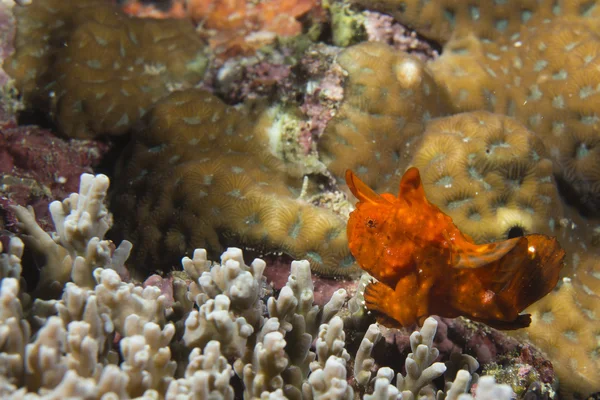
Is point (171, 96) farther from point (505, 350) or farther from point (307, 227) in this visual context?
point (505, 350)

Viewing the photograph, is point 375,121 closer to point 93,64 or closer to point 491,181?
point 491,181

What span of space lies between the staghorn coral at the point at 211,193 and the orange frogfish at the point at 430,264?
72cm

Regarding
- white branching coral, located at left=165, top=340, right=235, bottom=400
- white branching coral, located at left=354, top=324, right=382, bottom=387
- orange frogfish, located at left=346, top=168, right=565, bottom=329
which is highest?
orange frogfish, located at left=346, top=168, right=565, bottom=329

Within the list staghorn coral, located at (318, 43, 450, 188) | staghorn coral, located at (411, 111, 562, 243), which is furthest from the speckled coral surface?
staghorn coral, located at (318, 43, 450, 188)

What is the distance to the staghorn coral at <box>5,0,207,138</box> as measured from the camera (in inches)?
152

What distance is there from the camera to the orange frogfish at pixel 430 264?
7.50 ft

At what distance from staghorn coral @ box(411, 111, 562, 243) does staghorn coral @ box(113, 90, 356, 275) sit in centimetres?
90

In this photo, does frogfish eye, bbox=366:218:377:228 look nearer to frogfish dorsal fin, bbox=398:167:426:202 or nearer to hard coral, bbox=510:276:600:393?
frogfish dorsal fin, bbox=398:167:426:202

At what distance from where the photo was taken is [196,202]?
10.4 feet

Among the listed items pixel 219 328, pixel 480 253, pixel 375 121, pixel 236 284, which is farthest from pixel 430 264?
pixel 375 121

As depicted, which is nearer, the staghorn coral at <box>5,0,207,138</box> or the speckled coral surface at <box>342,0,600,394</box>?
the speckled coral surface at <box>342,0,600,394</box>

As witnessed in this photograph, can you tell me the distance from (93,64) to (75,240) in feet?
7.57

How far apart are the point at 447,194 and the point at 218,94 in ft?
7.44

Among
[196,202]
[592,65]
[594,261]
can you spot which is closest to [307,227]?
[196,202]
